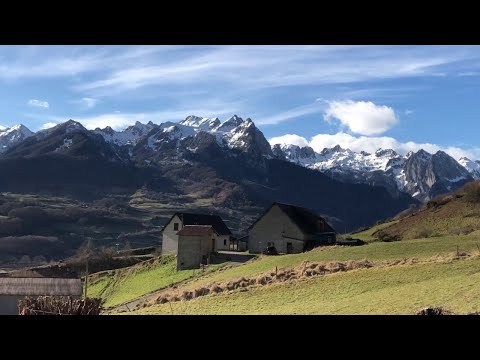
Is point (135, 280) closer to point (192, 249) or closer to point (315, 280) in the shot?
point (192, 249)

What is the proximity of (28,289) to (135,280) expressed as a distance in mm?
15019

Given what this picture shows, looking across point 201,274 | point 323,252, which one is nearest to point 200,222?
point 201,274

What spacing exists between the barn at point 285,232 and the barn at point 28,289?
25.8m

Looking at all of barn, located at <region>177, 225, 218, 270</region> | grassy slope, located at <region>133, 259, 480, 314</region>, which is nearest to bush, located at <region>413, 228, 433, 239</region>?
barn, located at <region>177, 225, 218, 270</region>

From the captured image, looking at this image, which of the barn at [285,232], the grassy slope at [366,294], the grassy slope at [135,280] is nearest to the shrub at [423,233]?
the barn at [285,232]

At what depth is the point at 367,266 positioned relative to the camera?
3950cm

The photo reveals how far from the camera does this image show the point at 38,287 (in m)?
51.6

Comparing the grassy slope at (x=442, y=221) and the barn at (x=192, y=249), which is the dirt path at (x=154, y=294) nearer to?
the barn at (x=192, y=249)

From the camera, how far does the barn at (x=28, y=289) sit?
4982 cm

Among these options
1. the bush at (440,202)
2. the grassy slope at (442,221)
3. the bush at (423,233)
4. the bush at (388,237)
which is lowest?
the bush at (388,237)
